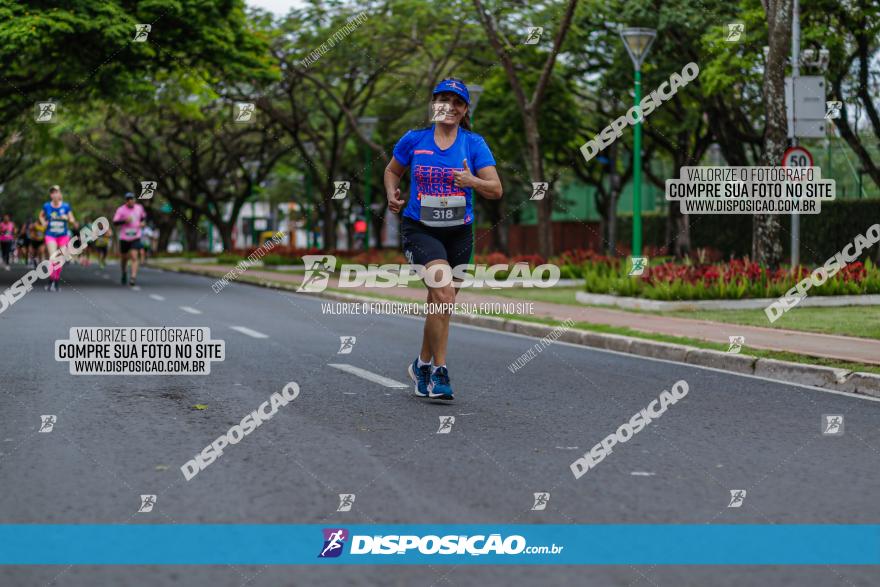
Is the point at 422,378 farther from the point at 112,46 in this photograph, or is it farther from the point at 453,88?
the point at 112,46

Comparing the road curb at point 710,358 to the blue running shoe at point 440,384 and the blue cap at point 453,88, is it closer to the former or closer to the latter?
the blue running shoe at point 440,384

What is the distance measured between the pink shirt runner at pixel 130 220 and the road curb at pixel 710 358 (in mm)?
8782

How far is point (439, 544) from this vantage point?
4.61 m

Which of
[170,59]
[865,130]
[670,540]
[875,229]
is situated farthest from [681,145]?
[670,540]

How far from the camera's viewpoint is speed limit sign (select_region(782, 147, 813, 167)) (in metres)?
17.1

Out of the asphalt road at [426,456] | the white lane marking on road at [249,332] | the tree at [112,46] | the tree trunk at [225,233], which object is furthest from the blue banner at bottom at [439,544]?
the tree trunk at [225,233]

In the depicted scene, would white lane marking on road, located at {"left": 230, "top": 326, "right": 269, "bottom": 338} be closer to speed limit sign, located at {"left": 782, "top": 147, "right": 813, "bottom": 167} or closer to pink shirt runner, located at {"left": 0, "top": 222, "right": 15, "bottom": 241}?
speed limit sign, located at {"left": 782, "top": 147, "right": 813, "bottom": 167}

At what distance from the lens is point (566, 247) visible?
53000 millimetres

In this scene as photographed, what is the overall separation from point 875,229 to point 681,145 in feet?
39.2

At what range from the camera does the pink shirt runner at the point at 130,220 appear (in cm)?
2281

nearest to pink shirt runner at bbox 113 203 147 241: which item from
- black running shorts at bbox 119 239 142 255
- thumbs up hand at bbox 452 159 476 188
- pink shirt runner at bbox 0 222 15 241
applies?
black running shorts at bbox 119 239 142 255

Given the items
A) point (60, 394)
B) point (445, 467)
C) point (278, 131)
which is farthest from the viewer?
point (278, 131)

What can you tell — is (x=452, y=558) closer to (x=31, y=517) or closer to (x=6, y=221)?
(x=31, y=517)

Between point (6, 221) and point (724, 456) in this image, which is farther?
point (6, 221)
